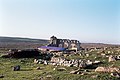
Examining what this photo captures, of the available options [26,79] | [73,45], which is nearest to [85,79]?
[26,79]

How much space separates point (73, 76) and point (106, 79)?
3.66 m

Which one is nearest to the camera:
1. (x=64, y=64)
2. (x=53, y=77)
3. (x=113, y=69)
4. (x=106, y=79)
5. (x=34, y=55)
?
(x=106, y=79)

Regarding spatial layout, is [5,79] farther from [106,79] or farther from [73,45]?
[73,45]

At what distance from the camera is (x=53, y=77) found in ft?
96.6

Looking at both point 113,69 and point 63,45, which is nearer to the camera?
point 113,69

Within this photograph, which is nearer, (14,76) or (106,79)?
(106,79)

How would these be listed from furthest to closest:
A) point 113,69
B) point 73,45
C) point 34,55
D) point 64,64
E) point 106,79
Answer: point 73,45 < point 34,55 < point 64,64 < point 113,69 < point 106,79

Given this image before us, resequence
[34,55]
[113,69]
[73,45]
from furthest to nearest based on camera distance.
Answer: [73,45], [34,55], [113,69]

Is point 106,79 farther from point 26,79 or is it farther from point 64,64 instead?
point 64,64

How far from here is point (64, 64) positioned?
41938 mm

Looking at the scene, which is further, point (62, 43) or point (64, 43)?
point (62, 43)

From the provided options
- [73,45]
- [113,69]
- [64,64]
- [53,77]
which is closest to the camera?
[53,77]

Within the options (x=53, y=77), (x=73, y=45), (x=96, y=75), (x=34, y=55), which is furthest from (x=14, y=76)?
(x=73, y=45)

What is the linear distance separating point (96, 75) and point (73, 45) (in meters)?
69.5
